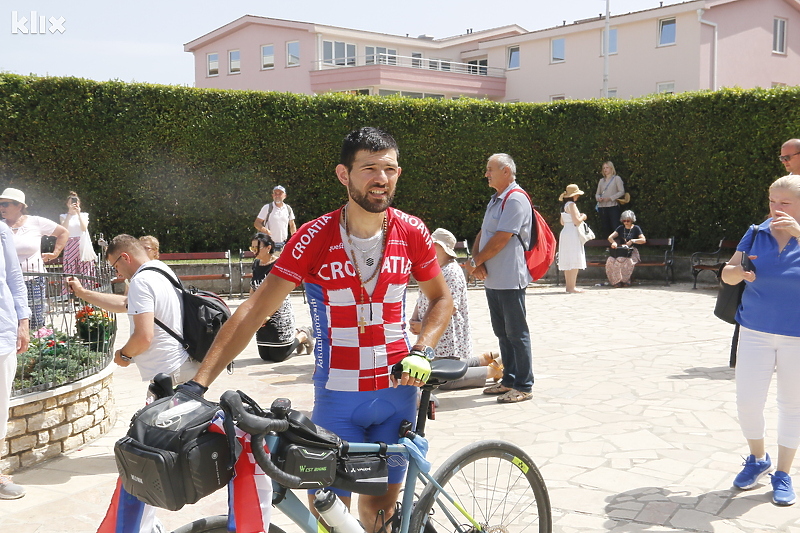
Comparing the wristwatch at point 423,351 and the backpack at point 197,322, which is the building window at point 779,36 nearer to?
the backpack at point 197,322

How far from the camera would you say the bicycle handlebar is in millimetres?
2088

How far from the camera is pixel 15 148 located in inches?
629

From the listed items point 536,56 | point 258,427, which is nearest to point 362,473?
point 258,427

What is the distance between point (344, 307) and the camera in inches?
122

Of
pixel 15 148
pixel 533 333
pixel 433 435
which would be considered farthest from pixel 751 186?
pixel 15 148

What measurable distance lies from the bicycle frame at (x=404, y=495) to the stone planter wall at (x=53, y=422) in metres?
3.32

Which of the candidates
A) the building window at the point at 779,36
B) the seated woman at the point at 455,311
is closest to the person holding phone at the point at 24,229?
the seated woman at the point at 455,311

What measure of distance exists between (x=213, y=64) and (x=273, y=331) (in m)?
44.4

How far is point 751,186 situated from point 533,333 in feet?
27.7

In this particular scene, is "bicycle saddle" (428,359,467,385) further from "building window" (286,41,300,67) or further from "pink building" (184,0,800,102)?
"building window" (286,41,300,67)

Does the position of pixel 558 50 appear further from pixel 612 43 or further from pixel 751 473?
pixel 751 473

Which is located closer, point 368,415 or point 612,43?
point 368,415

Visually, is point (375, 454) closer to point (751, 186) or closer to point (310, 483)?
point (310, 483)

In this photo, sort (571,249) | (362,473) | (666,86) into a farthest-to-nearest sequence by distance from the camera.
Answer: (666,86) → (571,249) → (362,473)
